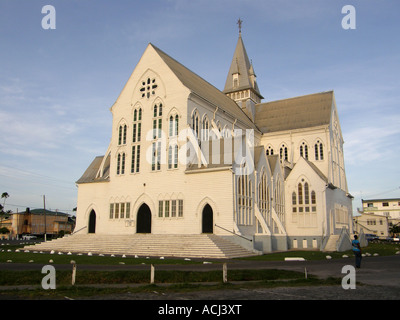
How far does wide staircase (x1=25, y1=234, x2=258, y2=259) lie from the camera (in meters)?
29.8

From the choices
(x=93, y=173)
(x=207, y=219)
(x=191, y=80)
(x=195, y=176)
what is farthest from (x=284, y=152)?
(x=93, y=173)

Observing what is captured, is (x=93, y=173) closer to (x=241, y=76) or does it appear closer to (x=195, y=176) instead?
(x=195, y=176)

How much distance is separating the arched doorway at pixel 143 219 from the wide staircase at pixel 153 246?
130 centimetres

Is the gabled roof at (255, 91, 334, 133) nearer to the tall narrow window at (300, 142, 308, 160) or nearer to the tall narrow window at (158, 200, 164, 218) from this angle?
the tall narrow window at (300, 142, 308, 160)

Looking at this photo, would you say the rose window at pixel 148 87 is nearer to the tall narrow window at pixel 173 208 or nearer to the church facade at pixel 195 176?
the church facade at pixel 195 176

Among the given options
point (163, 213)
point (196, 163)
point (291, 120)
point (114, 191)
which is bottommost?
point (163, 213)

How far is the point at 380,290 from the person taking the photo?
39.7ft

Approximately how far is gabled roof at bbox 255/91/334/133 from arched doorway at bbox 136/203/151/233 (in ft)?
84.5

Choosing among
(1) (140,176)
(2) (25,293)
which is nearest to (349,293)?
(2) (25,293)

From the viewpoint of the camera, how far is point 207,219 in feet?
114

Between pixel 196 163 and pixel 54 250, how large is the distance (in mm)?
16798

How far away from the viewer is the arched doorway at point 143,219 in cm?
3817

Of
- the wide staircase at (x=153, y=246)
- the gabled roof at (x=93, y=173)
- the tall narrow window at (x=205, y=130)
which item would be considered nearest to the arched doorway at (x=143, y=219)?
the wide staircase at (x=153, y=246)
